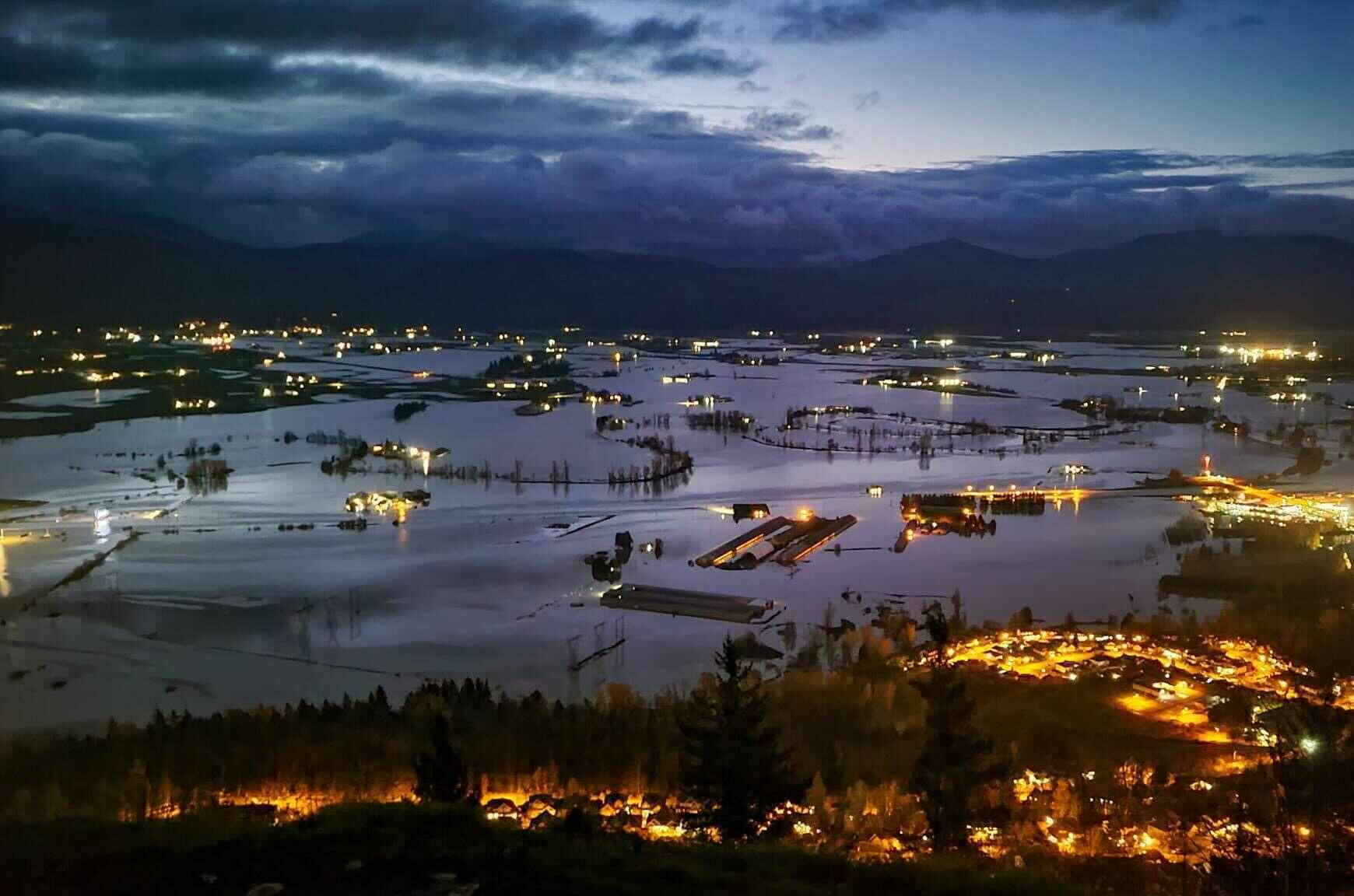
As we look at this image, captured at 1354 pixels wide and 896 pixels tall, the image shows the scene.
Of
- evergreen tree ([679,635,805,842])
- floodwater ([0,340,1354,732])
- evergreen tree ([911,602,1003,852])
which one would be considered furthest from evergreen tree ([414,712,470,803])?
floodwater ([0,340,1354,732])

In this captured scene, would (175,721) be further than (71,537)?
No

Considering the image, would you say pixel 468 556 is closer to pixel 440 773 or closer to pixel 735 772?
pixel 440 773

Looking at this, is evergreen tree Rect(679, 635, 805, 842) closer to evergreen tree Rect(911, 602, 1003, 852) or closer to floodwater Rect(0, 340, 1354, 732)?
evergreen tree Rect(911, 602, 1003, 852)

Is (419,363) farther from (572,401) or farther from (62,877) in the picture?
(62,877)

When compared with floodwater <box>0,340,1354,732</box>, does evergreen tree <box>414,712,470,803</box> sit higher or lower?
higher

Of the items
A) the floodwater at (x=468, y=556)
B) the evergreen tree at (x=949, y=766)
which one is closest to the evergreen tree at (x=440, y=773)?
the evergreen tree at (x=949, y=766)

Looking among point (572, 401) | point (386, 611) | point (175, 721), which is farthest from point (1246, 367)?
point (175, 721)
